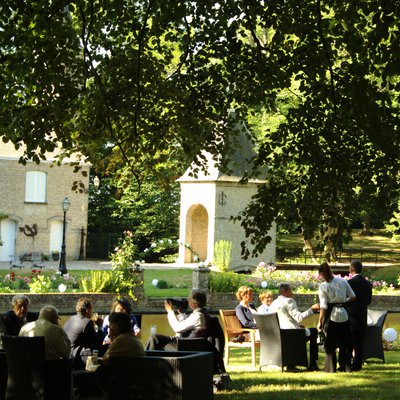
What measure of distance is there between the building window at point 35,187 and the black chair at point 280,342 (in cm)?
3303

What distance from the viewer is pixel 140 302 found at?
23000mm

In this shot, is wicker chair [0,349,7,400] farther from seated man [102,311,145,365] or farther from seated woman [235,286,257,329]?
seated woman [235,286,257,329]

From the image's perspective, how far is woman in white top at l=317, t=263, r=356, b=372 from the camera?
1174cm

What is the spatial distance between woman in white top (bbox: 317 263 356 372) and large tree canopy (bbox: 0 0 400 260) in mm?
750

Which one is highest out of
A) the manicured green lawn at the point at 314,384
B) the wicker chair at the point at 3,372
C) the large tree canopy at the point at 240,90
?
the large tree canopy at the point at 240,90

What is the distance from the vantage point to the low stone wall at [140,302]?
21.6m

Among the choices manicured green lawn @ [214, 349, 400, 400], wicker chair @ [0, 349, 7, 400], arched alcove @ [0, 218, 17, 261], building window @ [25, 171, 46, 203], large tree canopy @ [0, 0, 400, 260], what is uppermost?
building window @ [25, 171, 46, 203]

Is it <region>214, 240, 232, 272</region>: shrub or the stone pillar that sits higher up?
<region>214, 240, 232, 272</region>: shrub

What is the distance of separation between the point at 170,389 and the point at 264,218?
127 inches

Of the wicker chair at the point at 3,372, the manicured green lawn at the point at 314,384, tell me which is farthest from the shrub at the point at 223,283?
the wicker chair at the point at 3,372

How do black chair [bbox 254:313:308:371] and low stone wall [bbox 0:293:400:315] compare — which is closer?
Answer: black chair [bbox 254:313:308:371]

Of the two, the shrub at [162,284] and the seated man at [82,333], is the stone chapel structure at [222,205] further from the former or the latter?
the seated man at [82,333]

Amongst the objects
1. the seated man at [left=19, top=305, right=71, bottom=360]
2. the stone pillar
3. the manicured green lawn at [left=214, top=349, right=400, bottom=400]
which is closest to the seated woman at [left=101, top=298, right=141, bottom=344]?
the seated man at [left=19, top=305, right=71, bottom=360]

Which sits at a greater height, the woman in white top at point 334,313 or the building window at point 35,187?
the building window at point 35,187
